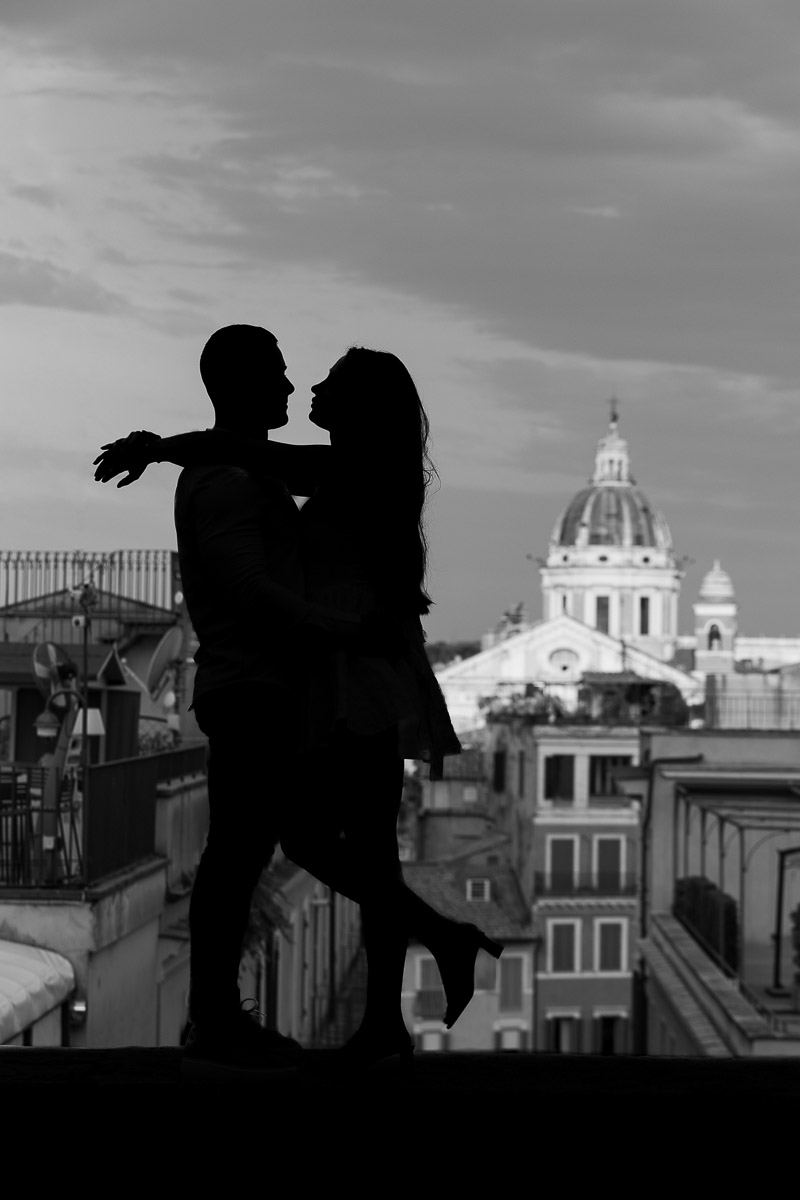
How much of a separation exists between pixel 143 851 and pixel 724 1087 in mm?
11240

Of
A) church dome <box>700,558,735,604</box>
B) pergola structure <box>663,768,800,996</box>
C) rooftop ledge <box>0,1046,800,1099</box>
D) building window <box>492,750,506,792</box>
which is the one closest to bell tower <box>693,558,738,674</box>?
church dome <box>700,558,735,604</box>

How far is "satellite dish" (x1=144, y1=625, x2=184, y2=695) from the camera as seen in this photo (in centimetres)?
2131

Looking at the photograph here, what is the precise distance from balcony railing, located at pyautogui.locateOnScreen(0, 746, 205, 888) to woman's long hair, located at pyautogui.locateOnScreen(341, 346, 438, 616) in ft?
27.8

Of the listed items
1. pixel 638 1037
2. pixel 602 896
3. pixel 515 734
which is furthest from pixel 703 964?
pixel 515 734

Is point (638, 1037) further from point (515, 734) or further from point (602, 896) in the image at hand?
point (515, 734)

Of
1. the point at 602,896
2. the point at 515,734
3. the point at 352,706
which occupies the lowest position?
the point at 602,896

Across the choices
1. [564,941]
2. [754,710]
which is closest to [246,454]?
[754,710]

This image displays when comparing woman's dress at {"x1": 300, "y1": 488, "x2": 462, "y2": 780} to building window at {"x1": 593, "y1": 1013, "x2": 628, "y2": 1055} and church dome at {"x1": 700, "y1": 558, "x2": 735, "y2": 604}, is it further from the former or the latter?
church dome at {"x1": 700, "y1": 558, "x2": 735, "y2": 604}

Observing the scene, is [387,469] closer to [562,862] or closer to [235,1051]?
[235,1051]

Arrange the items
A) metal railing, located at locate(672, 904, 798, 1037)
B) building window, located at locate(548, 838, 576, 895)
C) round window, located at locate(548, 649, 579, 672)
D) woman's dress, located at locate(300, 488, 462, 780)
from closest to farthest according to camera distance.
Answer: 1. woman's dress, located at locate(300, 488, 462, 780)
2. metal railing, located at locate(672, 904, 798, 1037)
3. building window, located at locate(548, 838, 576, 895)
4. round window, located at locate(548, 649, 579, 672)

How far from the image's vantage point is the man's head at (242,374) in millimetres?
5461

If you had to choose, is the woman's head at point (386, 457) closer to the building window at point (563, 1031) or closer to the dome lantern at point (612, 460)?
the building window at point (563, 1031)

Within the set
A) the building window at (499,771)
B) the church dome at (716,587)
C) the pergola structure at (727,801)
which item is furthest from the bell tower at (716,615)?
the pergola structure at (727,801)

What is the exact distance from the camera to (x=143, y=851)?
1603 cm
